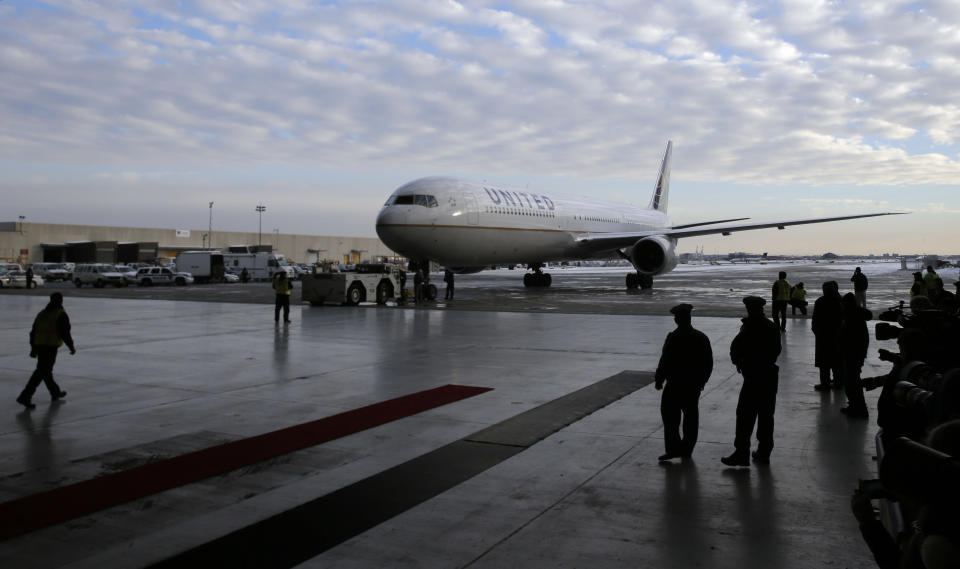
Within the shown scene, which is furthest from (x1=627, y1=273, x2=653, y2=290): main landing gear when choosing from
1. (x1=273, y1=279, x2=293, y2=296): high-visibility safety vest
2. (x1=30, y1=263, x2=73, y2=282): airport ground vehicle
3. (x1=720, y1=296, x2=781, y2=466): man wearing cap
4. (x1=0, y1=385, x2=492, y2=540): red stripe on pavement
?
(x1=30, y1=263, x2=73, y2=282): airport ground vehicle

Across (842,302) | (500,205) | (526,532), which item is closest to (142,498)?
(526,532)

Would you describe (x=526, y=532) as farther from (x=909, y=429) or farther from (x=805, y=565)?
(x=909, y=429)

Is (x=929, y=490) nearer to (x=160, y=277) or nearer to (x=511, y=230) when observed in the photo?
(x=511, y=230)

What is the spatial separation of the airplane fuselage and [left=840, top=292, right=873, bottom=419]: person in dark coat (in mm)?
18356

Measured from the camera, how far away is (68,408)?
7898 millimetres

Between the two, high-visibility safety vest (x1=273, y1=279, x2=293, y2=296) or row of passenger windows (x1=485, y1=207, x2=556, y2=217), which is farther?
row of passenger windows (x1=485, y1=207, x2=556, y2=217)

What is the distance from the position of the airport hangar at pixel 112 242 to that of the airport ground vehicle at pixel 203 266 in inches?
707

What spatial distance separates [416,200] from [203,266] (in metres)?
29.8

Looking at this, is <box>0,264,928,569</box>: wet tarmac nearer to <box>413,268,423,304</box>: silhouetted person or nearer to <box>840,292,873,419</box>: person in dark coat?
<box>840,292,873,419</box>: person in dark coat

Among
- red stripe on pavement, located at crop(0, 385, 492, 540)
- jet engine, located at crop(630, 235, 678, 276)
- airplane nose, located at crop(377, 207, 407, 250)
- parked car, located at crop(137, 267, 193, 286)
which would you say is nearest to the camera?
red stripe on pavement, located at crop(0, 385, 492, 540)

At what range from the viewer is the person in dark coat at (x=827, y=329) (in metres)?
8.80

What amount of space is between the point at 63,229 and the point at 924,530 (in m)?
94.5

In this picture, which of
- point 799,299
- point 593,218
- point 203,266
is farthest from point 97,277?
point 799,299

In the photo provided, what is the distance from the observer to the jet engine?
97.2ft
